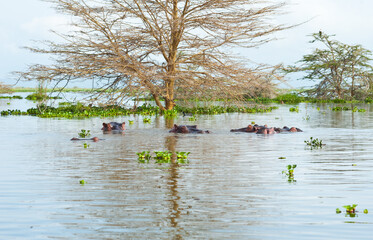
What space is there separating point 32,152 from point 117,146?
6.76ft

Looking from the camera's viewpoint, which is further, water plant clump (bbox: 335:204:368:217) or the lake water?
water plant clump (bbox: 335:204:368:217)

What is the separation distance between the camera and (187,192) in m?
6.98

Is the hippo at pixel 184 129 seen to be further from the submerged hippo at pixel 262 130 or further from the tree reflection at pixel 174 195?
the tree reflection at pixel 174 195

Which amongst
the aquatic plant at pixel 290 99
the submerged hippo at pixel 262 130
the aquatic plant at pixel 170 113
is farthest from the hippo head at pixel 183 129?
the aquatic plant at pixel 290 99

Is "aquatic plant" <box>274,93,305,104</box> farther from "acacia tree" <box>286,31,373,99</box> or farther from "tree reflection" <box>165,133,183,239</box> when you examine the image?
"tree reflection" <box>165,133,183,239</box>

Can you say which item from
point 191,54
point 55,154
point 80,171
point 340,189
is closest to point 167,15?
point 191,54

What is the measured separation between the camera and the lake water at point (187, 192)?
5.25m

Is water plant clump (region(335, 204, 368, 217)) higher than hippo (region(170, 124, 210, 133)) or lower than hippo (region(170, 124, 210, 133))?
lower

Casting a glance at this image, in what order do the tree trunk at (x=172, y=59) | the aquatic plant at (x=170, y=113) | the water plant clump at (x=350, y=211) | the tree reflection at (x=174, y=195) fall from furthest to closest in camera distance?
the aquatic plant at (x=170, y=113) < the tree trunk at (x=172, y=59) < the water plant clump at (x=350, y=211) < the tree reflection at (x=174, y=195)

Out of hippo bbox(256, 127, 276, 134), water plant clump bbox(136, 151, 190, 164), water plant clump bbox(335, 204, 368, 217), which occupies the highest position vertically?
hippo bbox(256, 127, 276, 134)

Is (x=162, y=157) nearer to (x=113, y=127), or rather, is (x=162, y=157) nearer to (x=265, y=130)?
(x=265, y=130)

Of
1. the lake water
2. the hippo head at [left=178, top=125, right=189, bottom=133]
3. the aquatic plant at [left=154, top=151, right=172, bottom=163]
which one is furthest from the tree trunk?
the aquatic plant at [left=154, top=151, right=172, bottom=163]

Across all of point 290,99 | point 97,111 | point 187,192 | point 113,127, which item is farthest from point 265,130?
point 290,99

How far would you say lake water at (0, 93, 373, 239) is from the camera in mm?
5254
